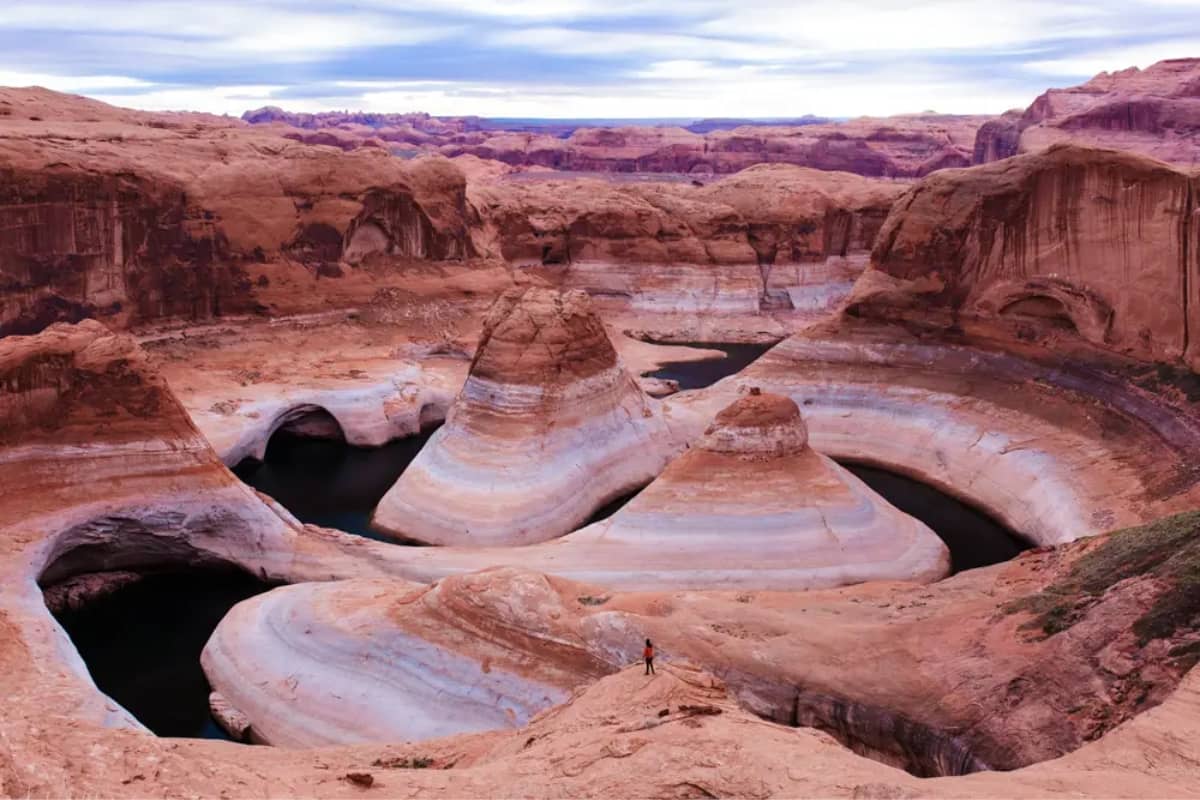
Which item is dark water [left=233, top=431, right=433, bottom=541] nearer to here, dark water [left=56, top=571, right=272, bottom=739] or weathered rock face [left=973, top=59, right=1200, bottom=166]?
dark water [left=56, top=571, right=272, bottom=739]

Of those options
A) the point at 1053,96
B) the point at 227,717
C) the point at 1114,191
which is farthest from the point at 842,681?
the point at 1053,96

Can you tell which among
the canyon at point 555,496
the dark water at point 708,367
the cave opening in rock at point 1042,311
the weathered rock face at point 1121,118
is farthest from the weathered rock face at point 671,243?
the cave opening in rock at point 1042,311

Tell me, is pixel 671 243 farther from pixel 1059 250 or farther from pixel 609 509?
pixel 609 509

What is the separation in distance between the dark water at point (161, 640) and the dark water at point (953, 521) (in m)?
14.5

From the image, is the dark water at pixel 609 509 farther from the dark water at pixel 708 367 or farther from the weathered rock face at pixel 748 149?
the weathered rock face at pixel 748 149

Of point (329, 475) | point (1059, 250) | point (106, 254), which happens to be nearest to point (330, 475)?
point (329, 475)

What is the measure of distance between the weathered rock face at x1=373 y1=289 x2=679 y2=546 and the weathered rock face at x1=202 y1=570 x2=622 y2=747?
5717 mm

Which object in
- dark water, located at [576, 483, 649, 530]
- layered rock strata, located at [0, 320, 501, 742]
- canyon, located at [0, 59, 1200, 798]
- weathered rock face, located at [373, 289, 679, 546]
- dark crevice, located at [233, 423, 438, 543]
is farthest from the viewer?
dark crevice, located at [233, 423, 438, 543]

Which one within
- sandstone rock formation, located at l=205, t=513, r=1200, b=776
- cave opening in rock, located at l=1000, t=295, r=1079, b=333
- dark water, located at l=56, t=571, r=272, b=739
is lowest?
dark water, located at l=56, t=571, r=272, b=739

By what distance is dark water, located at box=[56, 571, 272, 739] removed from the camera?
616 inches

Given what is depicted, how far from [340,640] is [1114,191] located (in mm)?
21236

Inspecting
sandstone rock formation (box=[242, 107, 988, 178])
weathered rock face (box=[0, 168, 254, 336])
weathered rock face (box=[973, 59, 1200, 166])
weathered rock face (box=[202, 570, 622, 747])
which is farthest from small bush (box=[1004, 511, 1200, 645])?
sandstone rock formation (box=[242, 107, 988, 178])

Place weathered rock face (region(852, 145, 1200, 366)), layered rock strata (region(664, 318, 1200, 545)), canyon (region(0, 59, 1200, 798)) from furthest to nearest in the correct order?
weathered rock face (region(852, 145, 1200, 366)) < layered rock strata (region(664, 318, 1200, 545)) < canyon (region(0, 59, 1200, 798))

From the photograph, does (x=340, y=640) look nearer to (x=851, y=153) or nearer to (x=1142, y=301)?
(x=1142, y=301)
